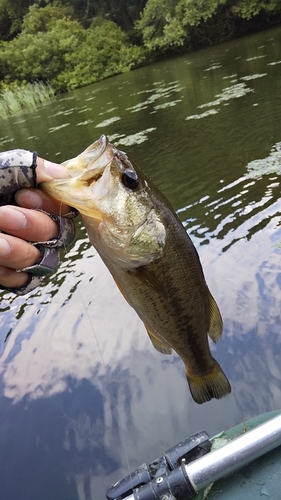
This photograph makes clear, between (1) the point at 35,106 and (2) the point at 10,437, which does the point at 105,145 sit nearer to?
(2) the point at 10,437

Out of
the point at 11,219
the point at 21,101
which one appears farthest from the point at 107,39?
the point at 11,219

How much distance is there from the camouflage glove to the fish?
8 centimetres

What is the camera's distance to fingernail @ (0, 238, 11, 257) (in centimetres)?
153

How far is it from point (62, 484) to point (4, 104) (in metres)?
26.3

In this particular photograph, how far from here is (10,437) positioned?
3695 mm

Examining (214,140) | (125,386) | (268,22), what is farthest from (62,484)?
(268,22)

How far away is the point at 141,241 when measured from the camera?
179 centimetres

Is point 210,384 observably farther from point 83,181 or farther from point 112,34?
point 112,34

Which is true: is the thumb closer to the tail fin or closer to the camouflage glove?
the camouflage glove

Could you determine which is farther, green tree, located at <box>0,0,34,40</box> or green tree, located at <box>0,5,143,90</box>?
green tree, located at <box>0,0,34,40</box>

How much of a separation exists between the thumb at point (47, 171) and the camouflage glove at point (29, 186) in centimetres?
2

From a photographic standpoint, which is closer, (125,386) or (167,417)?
(167,417)

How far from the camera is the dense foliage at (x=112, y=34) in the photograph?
3062 centimetres

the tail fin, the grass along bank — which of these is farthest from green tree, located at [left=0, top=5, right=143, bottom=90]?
the tail fin
